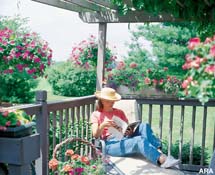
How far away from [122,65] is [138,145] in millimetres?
2103

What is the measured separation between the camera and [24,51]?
5.11m

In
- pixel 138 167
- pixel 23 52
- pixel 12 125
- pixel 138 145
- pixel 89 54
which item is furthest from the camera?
pixel 89 54

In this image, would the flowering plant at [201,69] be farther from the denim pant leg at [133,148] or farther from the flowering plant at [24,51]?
the flowering plant at [24,51]

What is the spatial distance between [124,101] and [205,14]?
4.94ft

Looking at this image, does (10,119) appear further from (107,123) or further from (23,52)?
(23,52)

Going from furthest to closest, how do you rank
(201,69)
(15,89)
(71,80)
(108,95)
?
(71,80) → (15,89) → (108,95) → (201,69)

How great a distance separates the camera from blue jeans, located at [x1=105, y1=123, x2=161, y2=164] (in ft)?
10.5

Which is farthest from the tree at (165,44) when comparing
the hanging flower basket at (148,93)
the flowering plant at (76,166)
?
the flowering plant at (76,166)

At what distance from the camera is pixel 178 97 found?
405 cm

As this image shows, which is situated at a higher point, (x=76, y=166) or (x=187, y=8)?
(x=187, y=8)

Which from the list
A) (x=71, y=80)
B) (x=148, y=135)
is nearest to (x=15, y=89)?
(x=71, y=80)

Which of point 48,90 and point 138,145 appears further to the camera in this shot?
point 48,90

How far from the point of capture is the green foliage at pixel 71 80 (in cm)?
769

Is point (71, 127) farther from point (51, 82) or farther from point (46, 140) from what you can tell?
point (51, 82)
